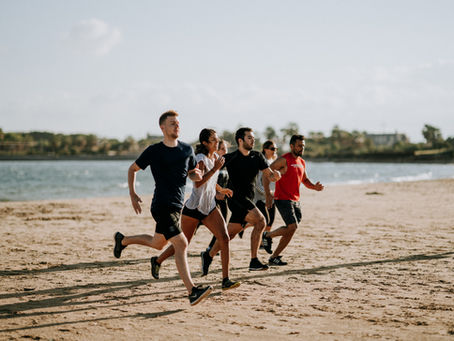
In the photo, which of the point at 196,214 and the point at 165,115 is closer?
the point at 165,115

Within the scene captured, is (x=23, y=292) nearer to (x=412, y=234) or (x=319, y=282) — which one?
(x=319, y=282)

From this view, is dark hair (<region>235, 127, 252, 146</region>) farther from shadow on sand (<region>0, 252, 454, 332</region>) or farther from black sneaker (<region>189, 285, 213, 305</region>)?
black sneaker (<region>189, 285, 213, 305</region>)

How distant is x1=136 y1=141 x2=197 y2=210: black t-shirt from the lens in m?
5.01

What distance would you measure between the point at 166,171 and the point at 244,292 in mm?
1906

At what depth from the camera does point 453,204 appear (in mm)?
17406

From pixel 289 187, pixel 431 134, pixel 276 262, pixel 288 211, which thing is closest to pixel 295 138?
pixel 289 187

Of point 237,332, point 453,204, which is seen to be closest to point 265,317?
point 237,332

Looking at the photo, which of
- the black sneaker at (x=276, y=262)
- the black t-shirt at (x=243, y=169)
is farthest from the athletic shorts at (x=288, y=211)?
the black t-shirt at (x=243, y=169)

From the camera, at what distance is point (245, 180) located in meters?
6.45

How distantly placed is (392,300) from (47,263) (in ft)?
18.0

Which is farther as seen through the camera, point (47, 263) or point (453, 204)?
point (453, 204)

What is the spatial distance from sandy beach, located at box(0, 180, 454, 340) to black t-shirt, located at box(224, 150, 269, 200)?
128cm

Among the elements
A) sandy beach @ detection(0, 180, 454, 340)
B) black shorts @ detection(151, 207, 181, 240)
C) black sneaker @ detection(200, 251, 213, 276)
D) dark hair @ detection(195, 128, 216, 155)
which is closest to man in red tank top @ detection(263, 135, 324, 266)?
sandy beach @ detection(0, 180, 454, 340)

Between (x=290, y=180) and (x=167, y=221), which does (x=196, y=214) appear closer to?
(x=167, y=221)
